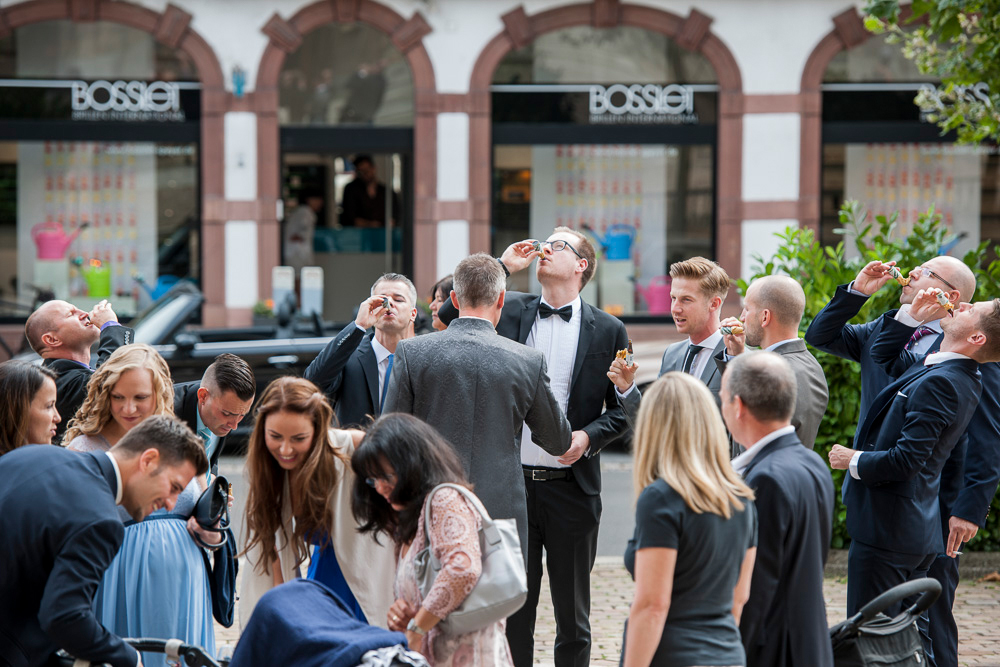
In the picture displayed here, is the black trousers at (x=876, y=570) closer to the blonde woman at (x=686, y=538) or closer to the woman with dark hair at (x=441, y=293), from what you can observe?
the blonde woman at (x=686, y=538)

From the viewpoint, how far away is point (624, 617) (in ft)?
22.2

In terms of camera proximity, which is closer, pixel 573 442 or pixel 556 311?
pixel 573 442

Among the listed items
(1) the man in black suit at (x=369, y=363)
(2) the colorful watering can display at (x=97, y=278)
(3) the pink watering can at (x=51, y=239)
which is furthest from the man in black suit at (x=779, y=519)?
(3) the pink watering can at (x=51, y=239)

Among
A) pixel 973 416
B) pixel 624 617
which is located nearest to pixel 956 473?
pixel 973 416

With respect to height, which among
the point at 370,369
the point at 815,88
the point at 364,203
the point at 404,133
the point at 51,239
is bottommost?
the point at 370,369

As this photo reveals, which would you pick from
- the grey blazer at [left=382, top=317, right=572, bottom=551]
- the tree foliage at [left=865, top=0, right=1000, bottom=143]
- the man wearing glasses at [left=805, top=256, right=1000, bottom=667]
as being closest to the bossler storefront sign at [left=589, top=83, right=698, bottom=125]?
the tree foliage at [left=865, top=0, right=1000, bottom=143]

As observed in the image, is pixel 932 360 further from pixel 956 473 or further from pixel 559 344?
pixel 559 344

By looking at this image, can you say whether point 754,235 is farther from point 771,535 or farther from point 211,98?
point 771,535

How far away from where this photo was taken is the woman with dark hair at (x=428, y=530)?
3.51m

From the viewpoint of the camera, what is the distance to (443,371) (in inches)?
176

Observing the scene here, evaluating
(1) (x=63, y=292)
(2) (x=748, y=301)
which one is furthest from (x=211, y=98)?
(2) (x=748, y=301)

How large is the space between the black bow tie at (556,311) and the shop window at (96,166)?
12.4 meters

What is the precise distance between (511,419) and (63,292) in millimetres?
14375

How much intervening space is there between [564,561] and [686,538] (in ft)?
6.65
